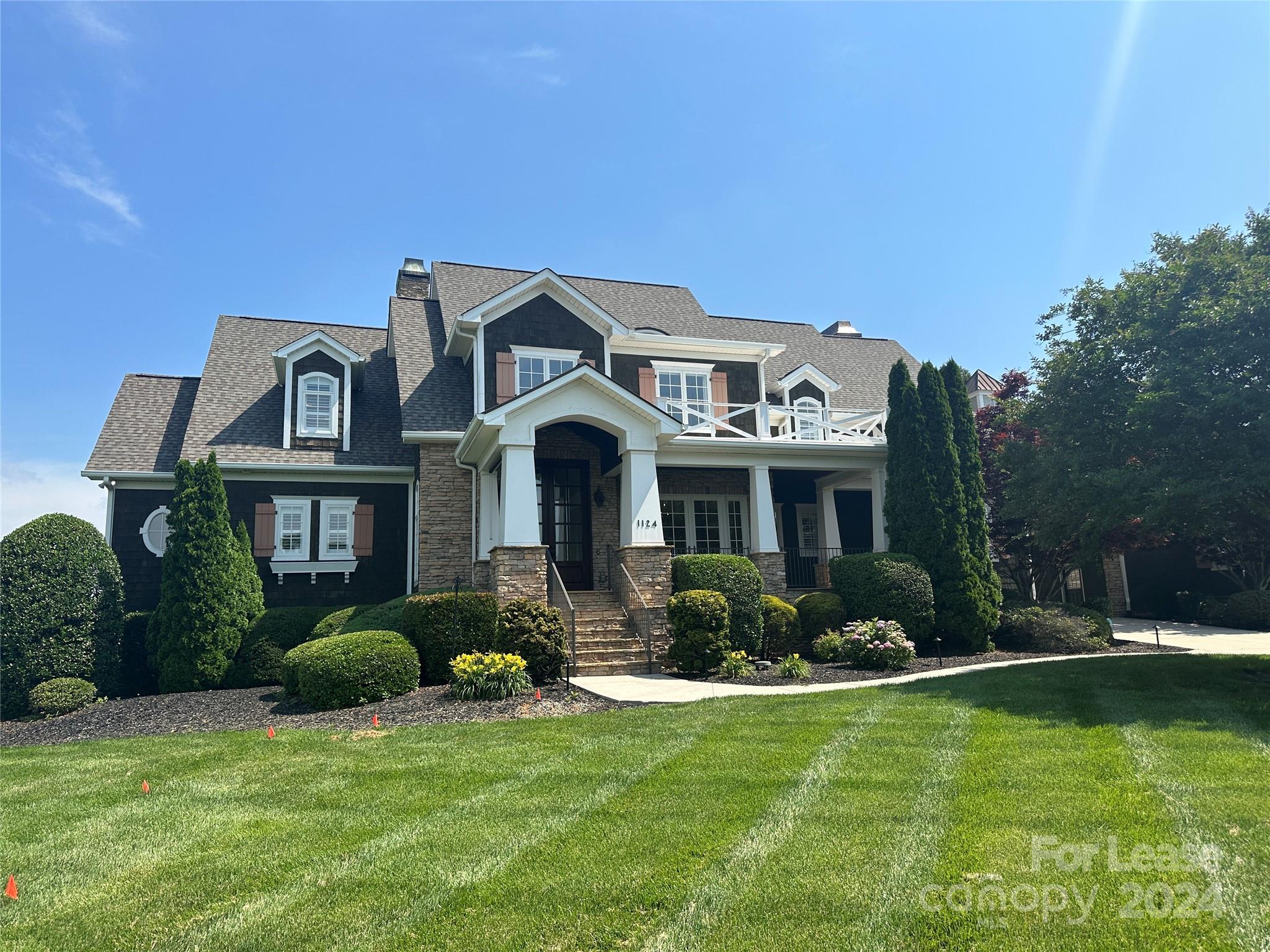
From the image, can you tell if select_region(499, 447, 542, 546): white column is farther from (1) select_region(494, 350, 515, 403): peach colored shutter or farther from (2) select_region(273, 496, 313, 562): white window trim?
(2) select_region(273, 496, 313, 562): white window trim

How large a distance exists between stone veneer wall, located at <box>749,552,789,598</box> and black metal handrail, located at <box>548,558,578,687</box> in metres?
4.13

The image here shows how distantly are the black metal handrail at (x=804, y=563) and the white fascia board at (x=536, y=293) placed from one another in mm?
6825

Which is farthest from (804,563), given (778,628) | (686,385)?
(778,628)

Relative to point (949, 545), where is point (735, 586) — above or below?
below

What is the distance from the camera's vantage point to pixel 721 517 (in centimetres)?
1911

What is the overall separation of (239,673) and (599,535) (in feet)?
23.9

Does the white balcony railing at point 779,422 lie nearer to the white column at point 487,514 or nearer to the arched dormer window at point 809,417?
the arched dormer window at point 809,417

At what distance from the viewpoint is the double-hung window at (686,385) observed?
18516mm

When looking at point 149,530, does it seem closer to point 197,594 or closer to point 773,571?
point 197,594

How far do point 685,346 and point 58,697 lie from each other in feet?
45.1

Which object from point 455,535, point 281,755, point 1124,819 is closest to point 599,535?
point 455,535

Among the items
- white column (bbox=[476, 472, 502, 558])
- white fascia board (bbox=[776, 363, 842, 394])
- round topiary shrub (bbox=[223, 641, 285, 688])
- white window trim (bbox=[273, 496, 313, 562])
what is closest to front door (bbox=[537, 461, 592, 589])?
white column (bbox=[476, 472, 502, 558])

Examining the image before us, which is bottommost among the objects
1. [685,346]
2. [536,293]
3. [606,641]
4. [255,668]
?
[255,668]

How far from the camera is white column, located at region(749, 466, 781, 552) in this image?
16453 mm
